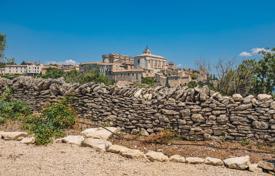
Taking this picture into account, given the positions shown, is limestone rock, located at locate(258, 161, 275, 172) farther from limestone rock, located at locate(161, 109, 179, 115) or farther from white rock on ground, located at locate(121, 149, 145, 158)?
limestone rock, located at locate(161, 109, 179, 115)

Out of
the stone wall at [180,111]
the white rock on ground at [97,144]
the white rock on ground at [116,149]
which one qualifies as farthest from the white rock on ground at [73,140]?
the stone wall at [180,111]

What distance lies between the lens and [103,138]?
329 inches

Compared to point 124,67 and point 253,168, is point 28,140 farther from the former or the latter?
point 124,67

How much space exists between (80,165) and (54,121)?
381 centimetres

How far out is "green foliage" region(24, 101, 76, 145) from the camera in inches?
327

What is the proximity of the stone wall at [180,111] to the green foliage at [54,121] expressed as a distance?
84cm

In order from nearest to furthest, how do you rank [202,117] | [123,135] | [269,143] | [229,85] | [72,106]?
[269,143], [202,117], [123,135], [72,106], [229,85]

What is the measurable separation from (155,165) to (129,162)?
580mm

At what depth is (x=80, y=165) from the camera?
5.78m

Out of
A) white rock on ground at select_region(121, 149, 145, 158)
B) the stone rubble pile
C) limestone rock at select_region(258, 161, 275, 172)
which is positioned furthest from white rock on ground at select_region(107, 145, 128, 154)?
limestone rock at select_region(258, 161, 275, 172)

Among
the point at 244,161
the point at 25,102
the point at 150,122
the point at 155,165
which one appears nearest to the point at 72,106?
the point at 25,102

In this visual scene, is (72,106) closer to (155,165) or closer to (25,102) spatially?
(25,102)

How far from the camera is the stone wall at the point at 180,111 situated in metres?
8.06

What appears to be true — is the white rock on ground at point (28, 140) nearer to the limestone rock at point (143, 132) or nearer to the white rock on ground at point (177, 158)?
the limestone rock at point (143, 132)
